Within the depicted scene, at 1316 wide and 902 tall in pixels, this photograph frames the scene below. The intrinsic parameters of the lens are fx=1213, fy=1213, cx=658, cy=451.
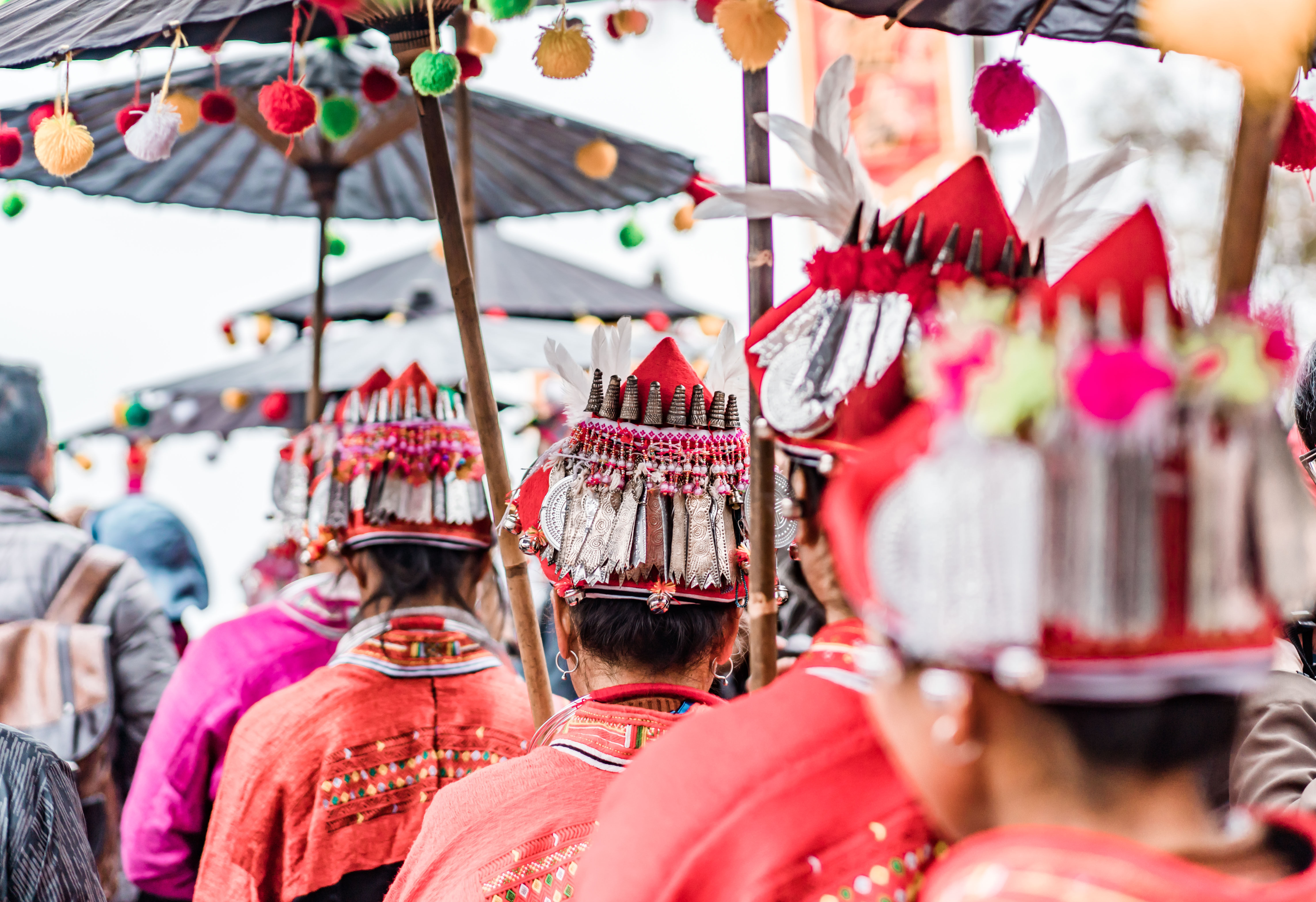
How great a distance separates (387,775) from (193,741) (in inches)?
28.4

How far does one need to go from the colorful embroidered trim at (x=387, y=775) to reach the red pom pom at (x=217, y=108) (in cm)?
146

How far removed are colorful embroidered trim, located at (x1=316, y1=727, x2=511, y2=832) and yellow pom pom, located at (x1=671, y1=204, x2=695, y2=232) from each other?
178cm

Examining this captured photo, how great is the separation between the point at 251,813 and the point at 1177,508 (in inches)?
90.1

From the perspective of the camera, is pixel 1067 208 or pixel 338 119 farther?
pixel 338 119

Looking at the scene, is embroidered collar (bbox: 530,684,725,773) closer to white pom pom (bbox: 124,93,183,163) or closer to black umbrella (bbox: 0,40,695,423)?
white pom pom (bbox: 124,93,183,163)

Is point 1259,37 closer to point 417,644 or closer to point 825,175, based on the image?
point 825,175

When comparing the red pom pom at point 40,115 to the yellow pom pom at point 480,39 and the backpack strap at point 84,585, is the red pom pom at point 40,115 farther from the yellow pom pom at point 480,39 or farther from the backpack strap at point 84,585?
the backpack strap at point 84,585

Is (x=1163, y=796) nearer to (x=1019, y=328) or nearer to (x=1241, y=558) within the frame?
(x=1241, y=558)

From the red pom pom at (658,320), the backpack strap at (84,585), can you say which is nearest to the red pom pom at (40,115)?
the backpack strap at (84,585)

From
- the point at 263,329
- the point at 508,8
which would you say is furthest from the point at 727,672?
the point at 263,329

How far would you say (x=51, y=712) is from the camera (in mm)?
3348

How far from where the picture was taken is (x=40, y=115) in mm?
2646

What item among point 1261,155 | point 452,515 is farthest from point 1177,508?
point 452,515

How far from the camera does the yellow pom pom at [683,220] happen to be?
3.81 m
